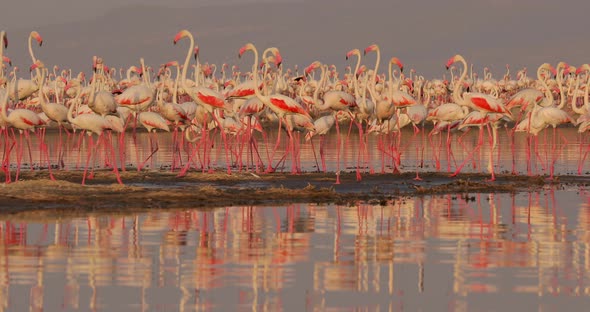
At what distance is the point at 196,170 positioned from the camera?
27.0 metres

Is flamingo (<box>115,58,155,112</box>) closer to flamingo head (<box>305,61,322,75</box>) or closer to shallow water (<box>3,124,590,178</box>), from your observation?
shallow water (<box>3,124,590,178</box>)

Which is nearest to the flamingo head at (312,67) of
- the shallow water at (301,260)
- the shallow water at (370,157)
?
the shallow water at (370,157)

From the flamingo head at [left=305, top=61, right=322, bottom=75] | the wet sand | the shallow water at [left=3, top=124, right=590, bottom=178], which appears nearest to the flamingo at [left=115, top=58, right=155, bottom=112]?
the shallow water at [left=3, top=124, right=590, bottom=178]

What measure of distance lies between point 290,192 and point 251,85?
6.55m

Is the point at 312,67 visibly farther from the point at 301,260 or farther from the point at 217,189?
the point at 301,260

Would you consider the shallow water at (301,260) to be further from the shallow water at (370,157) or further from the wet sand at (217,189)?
the shallow water at (370,157)

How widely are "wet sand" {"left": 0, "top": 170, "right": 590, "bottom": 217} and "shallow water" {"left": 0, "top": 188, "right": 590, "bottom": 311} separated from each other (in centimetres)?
115

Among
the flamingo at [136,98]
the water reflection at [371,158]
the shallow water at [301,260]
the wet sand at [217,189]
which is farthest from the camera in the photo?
the water reflection at [371,158]

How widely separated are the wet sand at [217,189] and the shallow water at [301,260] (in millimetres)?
1155

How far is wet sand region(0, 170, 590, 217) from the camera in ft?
60.6

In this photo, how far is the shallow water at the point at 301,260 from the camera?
34.5ft

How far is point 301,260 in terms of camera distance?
12938 mm

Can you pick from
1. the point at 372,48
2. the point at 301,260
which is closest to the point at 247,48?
the point at 372,48

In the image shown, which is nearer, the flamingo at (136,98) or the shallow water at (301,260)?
the shallow water at (301,260)
